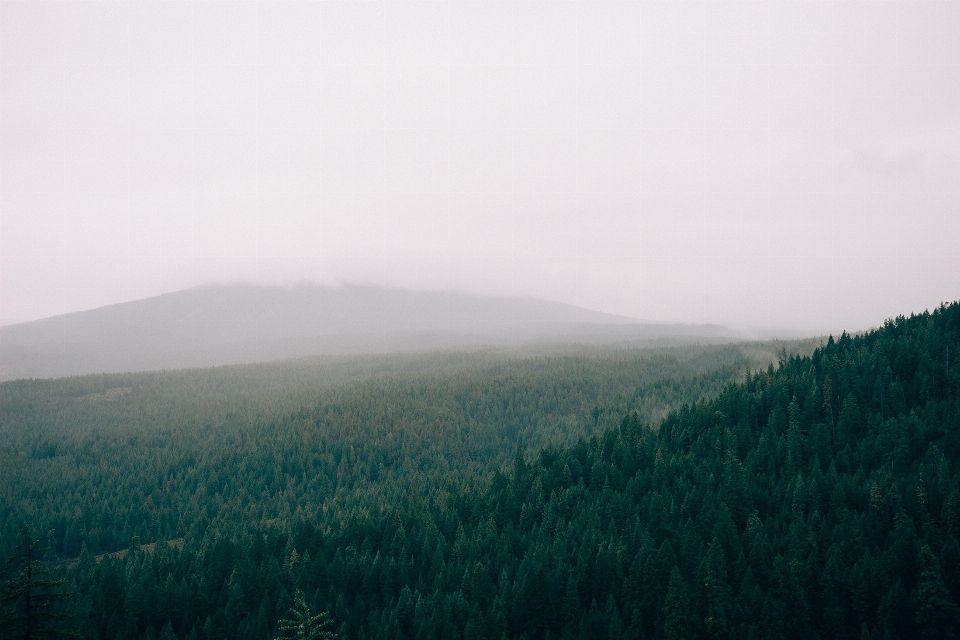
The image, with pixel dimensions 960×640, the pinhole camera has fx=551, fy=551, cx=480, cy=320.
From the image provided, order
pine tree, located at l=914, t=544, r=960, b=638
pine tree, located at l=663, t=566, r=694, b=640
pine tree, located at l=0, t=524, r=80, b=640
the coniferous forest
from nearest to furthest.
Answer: pine tree, located at l=0, t=524, r=80, b=640, pine tree, located at l=914, t=544, r=960, b=638, pine tree, located at l=663, t=566, r=694, b=640, the coniferous forest

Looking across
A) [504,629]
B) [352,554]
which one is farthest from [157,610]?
[504,629]

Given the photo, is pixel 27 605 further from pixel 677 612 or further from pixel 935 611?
pixel 935 611

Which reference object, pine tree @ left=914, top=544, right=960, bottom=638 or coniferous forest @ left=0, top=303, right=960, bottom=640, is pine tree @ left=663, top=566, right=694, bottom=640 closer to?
coniferous forest @ left=0, top=303, right=960, bottom=640

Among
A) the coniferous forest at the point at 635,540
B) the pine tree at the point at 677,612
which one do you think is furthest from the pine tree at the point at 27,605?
the pine tree at the point at 677,612

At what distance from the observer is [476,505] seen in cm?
11706

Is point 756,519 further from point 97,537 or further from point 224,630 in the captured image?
point 97,537

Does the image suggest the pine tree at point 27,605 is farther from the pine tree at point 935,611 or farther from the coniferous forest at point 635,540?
the pine tree at point 935,611

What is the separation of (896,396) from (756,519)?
175 ft

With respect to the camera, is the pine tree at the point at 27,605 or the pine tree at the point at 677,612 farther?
the pine tree at the point at 677,612

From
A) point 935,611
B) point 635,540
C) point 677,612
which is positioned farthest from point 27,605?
point 935,611

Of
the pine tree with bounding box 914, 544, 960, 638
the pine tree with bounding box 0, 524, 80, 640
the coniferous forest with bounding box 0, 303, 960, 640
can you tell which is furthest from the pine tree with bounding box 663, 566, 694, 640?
the pine tree with bounding box 0, 524, 80, 640

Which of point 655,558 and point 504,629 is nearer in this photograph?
point 504,629

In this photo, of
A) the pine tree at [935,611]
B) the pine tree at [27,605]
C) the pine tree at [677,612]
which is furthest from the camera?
the pine tree at [677,612]

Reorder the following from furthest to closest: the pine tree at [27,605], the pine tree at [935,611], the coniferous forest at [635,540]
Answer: the coniferous forest at [635,540] → the pine tree at [935,611] → the pine tree at [27,605]
